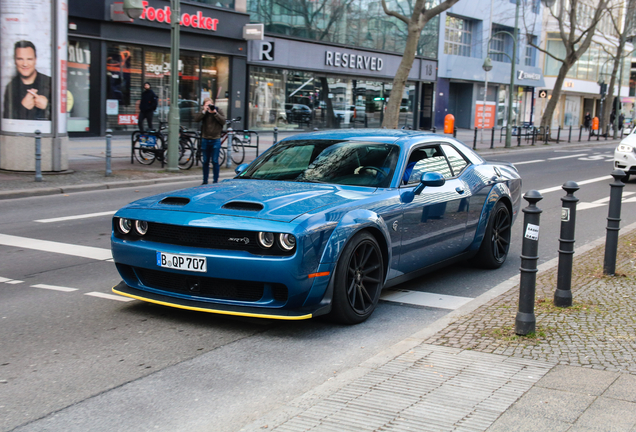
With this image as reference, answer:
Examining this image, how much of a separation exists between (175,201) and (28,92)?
1068 centimetres

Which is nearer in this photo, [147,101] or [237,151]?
[237,151]

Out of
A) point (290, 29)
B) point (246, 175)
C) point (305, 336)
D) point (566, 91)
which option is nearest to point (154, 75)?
point (290, 29)

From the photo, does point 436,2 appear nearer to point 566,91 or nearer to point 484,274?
point 566,91

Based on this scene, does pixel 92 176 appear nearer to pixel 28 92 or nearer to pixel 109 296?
pixel 28 92

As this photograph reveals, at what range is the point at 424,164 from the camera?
6746 mm

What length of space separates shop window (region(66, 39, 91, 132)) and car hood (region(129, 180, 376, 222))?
19.8m

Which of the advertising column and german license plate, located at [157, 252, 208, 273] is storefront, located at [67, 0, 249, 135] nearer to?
the advertising column

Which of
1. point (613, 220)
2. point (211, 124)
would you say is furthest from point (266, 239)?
point (211, 124)

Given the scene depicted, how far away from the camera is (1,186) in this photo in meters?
13.4

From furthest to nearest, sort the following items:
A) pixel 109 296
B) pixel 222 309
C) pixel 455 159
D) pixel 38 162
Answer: pixel 38 162, pixel 455 159, pixel 109 296, pixel 222 309

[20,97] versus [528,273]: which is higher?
[20,97]

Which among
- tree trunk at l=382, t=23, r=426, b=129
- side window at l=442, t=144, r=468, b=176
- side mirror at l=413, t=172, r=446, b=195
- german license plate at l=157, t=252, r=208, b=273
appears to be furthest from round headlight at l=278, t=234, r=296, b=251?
tree trunk at l=382, t=23, r=426, b=129

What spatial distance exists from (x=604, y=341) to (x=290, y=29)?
30.4 m

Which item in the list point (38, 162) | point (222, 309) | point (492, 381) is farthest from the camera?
point (38, 162)
